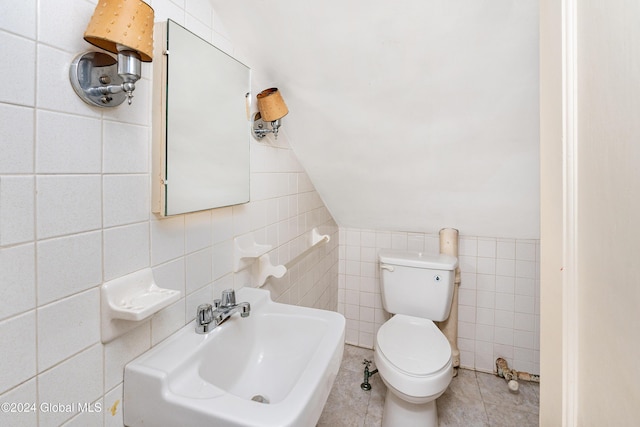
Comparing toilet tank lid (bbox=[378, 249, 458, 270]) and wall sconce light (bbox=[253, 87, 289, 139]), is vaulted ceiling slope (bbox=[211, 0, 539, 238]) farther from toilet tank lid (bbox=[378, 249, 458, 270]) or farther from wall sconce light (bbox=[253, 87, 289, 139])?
toilet tank lid (bbox=[378, 249, 458, 270])

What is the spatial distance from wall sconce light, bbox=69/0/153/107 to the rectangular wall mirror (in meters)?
0.16

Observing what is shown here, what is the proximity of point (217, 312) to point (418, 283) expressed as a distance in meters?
1.40

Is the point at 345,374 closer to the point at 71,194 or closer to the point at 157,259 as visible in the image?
the point at 157,259

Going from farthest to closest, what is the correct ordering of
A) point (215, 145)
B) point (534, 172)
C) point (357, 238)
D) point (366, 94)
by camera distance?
point (357, 238), point (534, 172), point (366, 94), point (215, 145)

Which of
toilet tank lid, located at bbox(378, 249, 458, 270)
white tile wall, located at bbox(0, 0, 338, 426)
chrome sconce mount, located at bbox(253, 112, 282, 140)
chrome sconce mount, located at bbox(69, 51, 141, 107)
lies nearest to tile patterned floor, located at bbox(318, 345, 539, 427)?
toilet tank lid, located at bbox(378, 249, 458, 270)

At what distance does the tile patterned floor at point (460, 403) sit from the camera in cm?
Answer: 177

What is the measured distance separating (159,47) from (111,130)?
28 centimetres

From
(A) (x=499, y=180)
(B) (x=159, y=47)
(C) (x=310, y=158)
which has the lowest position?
(A) (x=499, y=180)

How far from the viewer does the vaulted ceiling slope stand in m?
1.10

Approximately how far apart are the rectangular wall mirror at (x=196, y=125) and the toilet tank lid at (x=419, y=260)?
1.19m

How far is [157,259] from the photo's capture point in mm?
878

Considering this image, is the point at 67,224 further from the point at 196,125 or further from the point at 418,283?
the point at 418,283

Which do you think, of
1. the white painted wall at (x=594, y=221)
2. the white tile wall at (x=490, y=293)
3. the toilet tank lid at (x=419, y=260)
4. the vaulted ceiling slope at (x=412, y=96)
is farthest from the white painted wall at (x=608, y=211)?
the white tile wall at (x=490, y=293)

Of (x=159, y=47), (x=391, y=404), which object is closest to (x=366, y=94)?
(x=159, y=47)
